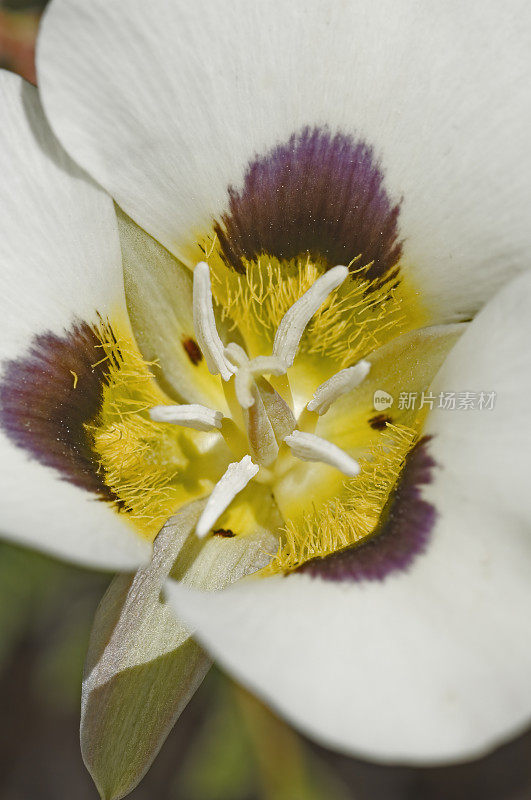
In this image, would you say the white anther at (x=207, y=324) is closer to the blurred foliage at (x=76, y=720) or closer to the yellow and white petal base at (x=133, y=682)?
the yellow and white petal base at (x=133, y=682)

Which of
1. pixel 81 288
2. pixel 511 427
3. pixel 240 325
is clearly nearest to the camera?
pixel 511 427

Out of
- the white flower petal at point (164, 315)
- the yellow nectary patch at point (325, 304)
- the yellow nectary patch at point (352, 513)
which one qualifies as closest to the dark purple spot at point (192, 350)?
the white flower petal at point (164, 315)

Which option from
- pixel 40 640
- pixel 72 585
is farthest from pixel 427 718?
pixel 40 640

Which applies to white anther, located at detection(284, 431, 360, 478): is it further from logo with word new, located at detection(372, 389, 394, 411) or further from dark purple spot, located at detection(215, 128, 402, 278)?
dark purple spot, located at detection(215, 128, 402, 278)

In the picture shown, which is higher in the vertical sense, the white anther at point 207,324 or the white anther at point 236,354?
the white anther at point 207,324

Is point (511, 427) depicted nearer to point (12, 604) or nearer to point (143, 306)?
point (143, 306)
